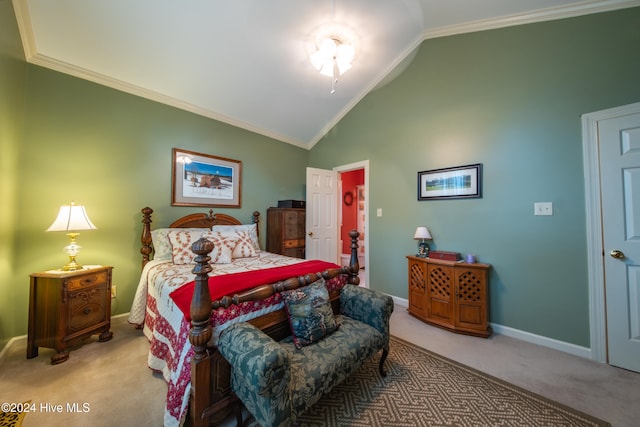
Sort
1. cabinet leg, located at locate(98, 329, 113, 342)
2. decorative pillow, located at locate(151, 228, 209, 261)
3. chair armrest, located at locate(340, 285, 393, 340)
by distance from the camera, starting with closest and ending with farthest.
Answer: chair armrest, located at locate(340, 285, 393, 340)
cabinet leg, located at locate(98, 329, 113, 342)
decorative pillow, located at locate(151, 228, 209, 261)

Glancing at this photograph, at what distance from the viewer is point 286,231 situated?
3729mm

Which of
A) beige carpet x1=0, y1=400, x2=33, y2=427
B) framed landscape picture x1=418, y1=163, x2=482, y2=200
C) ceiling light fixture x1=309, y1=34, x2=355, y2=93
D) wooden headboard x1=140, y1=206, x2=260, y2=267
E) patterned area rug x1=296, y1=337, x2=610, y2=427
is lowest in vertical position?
patterned area rug x1=296, y1=337, x2=610, y2=427

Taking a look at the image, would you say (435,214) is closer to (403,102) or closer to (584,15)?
(403,102)

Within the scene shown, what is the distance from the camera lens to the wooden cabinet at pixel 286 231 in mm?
3707

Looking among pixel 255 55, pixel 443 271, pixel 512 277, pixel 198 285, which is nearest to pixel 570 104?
pixel 512 277

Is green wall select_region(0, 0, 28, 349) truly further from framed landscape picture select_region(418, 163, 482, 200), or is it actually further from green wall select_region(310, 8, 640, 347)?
framed landscape picture select_region(418, 163, 482, 200)

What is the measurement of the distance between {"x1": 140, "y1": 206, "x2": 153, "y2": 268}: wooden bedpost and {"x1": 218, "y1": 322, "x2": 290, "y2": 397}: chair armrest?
2.13m

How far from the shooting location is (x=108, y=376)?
5.66ft

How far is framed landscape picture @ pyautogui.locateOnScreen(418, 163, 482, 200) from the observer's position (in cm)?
266

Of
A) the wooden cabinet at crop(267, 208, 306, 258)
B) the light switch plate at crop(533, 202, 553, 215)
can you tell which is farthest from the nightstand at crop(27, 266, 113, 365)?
the light switch plate at crop(533, 202, 553, 215)

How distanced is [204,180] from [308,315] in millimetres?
2642

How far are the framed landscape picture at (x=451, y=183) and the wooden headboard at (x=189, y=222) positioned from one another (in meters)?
2.60

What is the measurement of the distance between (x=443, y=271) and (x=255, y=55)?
11.1 ft

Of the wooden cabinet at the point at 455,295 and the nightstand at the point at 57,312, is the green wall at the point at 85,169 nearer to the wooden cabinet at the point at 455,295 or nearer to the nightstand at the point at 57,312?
the nightstand at the point at 57,312
